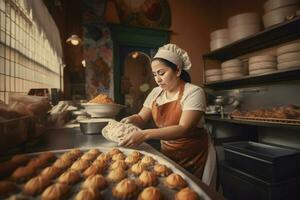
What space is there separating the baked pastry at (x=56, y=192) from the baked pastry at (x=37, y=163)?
8.8 inches

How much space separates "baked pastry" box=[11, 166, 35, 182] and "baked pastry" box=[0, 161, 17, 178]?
4cm

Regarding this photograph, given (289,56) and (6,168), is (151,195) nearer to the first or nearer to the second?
(6,168)

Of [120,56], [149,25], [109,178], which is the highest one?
[149,25]

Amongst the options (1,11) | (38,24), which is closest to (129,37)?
(38,24)

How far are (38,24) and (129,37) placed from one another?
1531mm

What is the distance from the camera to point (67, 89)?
4844 millimetres

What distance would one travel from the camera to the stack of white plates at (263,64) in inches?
97.0

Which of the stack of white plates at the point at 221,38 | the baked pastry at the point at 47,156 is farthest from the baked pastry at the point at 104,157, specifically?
the stack of white plates at the point at 221,38

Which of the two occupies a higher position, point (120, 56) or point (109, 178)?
point (120, 56)

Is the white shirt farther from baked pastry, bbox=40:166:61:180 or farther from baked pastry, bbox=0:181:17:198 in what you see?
baked pastry, bbox=0:181:17:198

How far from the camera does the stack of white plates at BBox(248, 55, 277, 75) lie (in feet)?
8.08

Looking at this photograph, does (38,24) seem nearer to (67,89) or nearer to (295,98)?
(67,89)

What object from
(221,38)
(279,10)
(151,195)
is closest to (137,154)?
(151,195)

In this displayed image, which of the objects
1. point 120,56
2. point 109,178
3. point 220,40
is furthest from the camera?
point 120,56
